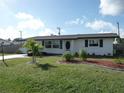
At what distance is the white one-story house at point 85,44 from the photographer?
26.6 meters

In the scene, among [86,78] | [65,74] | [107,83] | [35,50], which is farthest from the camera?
[35,50]

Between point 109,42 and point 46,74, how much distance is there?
1612cm

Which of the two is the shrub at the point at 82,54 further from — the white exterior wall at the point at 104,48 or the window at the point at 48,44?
the window at the point at 48,44

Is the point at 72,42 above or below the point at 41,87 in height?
above

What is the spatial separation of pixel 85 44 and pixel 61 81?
17620 mm

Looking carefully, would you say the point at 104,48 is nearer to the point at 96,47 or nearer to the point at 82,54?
the point at 96,47

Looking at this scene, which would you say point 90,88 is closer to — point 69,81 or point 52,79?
point 69,81

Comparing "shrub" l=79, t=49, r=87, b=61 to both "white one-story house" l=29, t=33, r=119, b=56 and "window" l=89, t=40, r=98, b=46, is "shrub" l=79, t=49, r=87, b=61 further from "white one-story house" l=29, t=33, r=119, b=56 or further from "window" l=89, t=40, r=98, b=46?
"window" l=89, t=40, r=98, b=46

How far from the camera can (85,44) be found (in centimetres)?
2814

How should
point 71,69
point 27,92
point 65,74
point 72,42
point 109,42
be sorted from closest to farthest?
point 27,92
point 65,74
point 71,69
point 109,42
point 72,42

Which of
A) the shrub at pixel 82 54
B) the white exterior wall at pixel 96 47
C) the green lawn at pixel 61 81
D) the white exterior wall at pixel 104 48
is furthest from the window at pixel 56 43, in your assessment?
the green lawn at pixel 61 81

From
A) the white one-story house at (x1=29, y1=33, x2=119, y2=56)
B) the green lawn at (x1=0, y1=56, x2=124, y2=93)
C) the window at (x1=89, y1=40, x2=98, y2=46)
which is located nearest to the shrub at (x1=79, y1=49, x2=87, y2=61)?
the green lawn at (x1=0, y1=56, x2=124, y2=93)

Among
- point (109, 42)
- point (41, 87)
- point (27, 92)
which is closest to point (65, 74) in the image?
point (41, 87)

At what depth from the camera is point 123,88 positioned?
1004 cm
